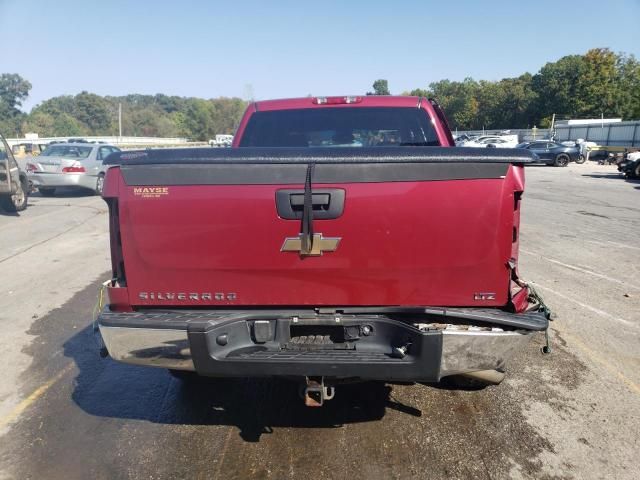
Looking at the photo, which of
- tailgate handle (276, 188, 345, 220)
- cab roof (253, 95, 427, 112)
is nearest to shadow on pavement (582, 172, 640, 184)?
cab roof (253, 95, 427, 112)

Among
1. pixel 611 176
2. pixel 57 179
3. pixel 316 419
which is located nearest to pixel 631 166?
pixel 611 176

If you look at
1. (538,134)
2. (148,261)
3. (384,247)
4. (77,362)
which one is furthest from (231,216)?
(538,134)

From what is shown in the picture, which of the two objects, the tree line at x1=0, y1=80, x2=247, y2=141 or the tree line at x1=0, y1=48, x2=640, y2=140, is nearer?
the tree line at x1=0, y1=48, x2=640, y2=140

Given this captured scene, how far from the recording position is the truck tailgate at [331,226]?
8.55 ft

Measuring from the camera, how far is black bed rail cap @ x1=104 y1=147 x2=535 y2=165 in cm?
258

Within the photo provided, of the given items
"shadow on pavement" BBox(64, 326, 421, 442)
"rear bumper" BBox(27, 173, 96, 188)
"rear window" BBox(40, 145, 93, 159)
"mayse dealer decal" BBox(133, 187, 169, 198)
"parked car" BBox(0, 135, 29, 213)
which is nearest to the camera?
"mayse dealer decal" BBox(133, 187, 169, 198)

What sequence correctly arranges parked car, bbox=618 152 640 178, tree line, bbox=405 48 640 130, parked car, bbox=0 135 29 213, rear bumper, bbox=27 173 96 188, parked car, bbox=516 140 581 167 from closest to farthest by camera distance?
parked car, bbox=0 135 29 213 → rear bumper, bbox=27 173 96 188 → parked car, bbox=618 152 640 178 → parked car, bbox=516 140 581 167 → tree line, bbox=405 48 640 130

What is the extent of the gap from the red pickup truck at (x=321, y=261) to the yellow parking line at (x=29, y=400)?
4.35ft

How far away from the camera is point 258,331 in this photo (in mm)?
2715

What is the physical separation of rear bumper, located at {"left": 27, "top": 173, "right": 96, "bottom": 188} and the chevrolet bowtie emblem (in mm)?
15186

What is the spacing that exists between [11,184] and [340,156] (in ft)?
39.2

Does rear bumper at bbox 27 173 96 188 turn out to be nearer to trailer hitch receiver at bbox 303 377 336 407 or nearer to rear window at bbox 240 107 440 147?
rear window at bbox 240 107 440 147

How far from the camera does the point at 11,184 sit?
12.0 m

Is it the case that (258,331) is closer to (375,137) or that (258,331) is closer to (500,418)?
(500,418)
